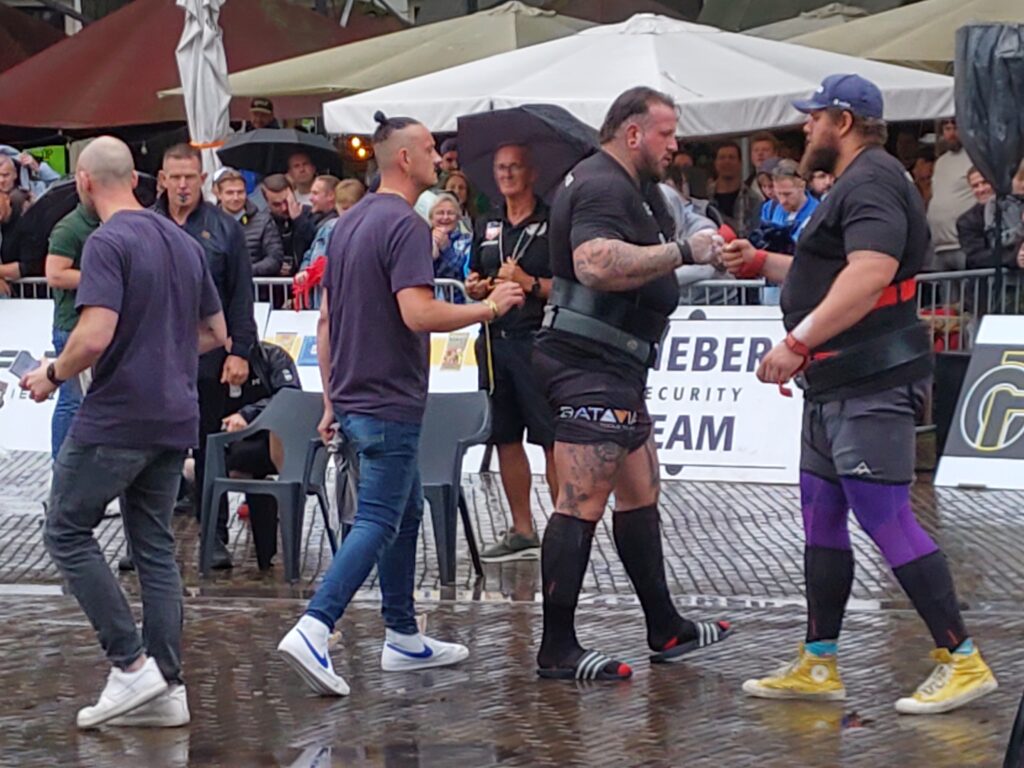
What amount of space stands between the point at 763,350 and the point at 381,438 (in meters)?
5.72

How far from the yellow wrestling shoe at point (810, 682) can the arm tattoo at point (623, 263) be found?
1.40 metres

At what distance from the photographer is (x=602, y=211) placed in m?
6.89

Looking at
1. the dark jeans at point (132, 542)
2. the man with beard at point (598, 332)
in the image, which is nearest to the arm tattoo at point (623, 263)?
the man with beard at point (598, 332)

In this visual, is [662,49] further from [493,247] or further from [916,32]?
[493,247]

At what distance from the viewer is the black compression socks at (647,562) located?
7.35 m

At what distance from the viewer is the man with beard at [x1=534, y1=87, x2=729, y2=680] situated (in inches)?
272

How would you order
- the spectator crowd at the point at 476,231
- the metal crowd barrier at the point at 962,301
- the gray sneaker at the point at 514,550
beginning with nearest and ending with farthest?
1. the spectator crowd at the point at 476,231
2. the gray sneaker at the point at 514,550
3. the metal crowd barrier at the point at 962,301

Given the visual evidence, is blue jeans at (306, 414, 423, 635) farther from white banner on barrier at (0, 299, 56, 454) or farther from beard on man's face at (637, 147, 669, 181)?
white banner on barrier at (0, 299, 56, 454)

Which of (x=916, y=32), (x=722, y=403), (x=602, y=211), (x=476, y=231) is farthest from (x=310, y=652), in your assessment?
(x=916, y=32)

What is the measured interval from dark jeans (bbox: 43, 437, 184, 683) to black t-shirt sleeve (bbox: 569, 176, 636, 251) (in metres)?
1.60

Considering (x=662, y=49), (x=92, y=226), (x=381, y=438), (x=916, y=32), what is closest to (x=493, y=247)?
(x=92, y=226)

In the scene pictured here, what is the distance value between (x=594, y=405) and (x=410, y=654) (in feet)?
4.04

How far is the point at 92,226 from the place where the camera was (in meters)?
9.40

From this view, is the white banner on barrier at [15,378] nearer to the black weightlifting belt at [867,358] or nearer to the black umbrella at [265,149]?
the black umbrella at [265,149]
